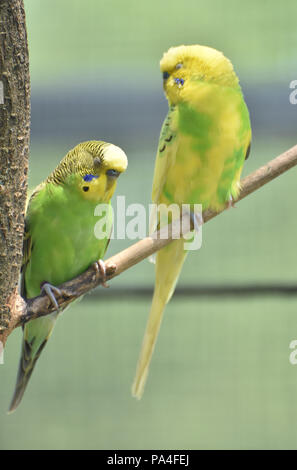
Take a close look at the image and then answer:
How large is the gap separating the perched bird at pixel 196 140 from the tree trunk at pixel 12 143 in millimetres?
238

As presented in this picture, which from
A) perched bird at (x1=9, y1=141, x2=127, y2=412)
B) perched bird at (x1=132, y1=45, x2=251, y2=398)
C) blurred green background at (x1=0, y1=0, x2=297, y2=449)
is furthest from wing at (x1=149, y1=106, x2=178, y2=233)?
blurred green background at (x1=0, y1=0, x2=297, y2=449)

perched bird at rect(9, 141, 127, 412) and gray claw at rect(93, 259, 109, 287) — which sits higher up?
perched bird at rect(9, 141, 127, 412)

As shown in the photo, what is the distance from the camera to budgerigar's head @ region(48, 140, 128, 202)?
62 cm

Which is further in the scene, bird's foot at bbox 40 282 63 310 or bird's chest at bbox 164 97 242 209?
bird's chest at bbox 164 97 242 209

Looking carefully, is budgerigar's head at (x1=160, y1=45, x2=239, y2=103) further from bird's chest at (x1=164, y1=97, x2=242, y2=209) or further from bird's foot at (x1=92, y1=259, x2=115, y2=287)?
bird's foot at (x1=92, y1=259, x2=115, y2=287)

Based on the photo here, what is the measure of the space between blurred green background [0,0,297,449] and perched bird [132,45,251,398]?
491 millimetres

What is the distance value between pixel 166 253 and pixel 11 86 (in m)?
0.45

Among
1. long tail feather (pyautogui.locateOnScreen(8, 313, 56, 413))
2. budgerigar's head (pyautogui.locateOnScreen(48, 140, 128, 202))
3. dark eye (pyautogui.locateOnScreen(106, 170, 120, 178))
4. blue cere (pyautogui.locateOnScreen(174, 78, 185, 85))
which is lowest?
long tail feather (pyautogui.locateOnScreen(8, 313, 56, 413))

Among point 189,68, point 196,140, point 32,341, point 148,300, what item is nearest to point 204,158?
point 196,140

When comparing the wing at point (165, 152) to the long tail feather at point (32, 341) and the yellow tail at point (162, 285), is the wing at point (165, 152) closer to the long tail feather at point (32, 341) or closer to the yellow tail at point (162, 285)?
the yellow tail at point (162, 285)

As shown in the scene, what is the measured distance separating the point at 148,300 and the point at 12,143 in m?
1.00

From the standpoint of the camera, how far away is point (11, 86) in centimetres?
55
